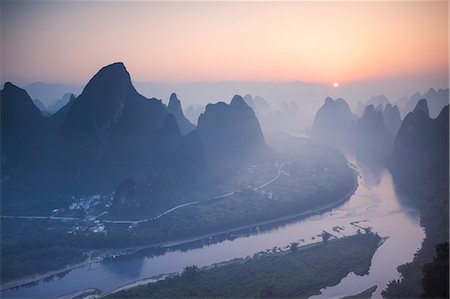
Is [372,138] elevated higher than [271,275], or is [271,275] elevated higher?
[372,138]

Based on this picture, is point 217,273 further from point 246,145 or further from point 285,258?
point 246,145

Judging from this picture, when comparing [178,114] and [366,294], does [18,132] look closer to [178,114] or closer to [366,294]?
[178,114]

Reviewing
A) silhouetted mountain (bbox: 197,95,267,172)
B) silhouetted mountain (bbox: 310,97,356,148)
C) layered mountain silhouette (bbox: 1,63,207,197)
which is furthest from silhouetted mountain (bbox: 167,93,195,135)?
silhouetted mountain (bbox: 310,97,356,148)

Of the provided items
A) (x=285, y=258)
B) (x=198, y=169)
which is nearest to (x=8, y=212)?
(x=198, y=169)

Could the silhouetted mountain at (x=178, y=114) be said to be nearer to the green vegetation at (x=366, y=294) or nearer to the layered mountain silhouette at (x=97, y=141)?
the layered mountain silhouette at (x=97, y=141)

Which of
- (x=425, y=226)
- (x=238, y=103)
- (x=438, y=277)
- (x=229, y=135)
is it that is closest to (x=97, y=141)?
(x=229, y=135)

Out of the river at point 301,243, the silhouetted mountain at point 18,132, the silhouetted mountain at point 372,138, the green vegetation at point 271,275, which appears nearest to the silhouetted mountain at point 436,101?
the silhouetted mountain at point 372,138

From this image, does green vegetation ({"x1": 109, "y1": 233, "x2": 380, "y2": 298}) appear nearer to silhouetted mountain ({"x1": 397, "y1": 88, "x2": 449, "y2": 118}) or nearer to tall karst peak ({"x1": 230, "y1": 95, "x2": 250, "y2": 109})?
tall karst peak ({"x1": 230, "y1": 95, "x2": 250, "y2": 109})
